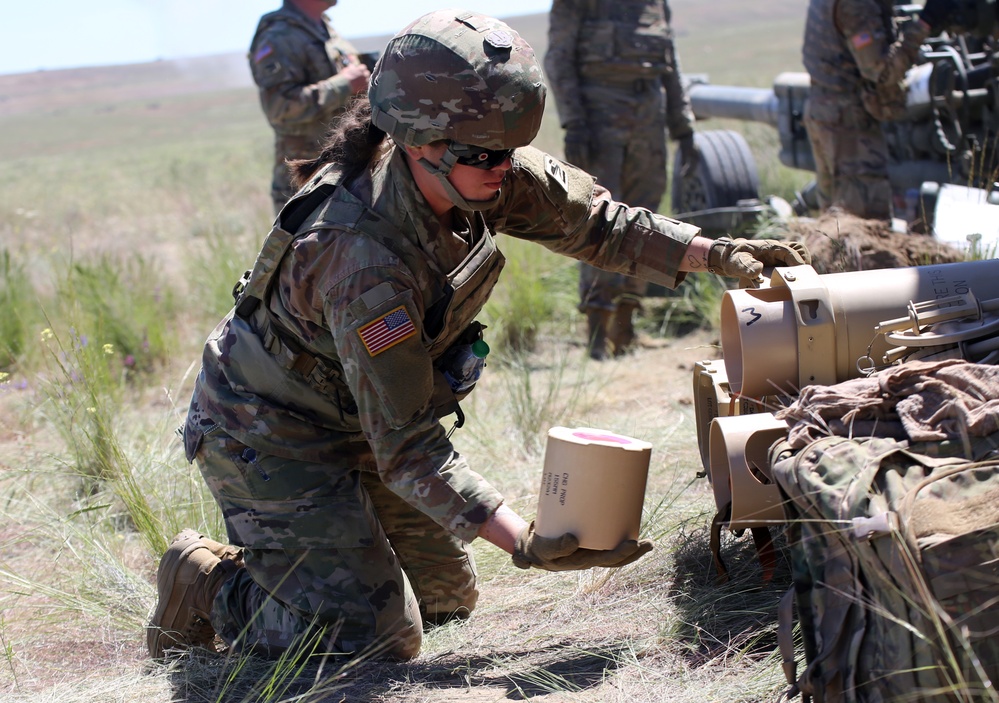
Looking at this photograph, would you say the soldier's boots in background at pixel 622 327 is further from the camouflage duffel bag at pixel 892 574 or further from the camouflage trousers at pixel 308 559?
the camouflage duffel bag at pixel 892 574

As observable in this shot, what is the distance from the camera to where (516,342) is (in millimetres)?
6445

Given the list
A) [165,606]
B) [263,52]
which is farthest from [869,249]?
[263,52]

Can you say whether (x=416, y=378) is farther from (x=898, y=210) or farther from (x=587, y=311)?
(x=898, y=210)

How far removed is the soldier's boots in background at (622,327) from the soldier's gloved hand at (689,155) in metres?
1.34

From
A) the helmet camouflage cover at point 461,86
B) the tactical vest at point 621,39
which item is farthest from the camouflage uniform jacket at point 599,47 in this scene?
the helmet camouflage cover at point 461,86

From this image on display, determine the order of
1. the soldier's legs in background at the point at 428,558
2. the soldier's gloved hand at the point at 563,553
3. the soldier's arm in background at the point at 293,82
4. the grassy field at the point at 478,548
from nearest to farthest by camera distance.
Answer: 1. the soldier's gloved hand at the point at 563,553
2. the grassy field at the point at 478,548
3. the soldier's legs in background at the point at 428,558
4. the soldier's arm in background at the point at 293,82

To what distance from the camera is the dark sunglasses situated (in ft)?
8.00

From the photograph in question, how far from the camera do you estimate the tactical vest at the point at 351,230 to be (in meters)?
2.54

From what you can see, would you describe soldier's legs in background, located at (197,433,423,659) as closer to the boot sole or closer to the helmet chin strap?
the boot sole

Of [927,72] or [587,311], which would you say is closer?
[587,311]

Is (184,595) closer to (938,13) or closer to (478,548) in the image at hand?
(478,548)

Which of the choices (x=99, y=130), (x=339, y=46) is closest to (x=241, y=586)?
(x=339, y=46)

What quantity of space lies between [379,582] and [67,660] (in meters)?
0.99

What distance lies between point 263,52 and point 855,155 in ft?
11.7
